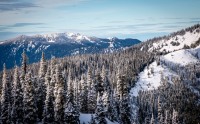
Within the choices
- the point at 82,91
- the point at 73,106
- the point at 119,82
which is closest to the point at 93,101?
the point at 82,91

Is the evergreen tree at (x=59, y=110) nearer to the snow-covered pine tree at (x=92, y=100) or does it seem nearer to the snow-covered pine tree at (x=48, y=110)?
the snow-covered pine tree at (x=48, y=110)

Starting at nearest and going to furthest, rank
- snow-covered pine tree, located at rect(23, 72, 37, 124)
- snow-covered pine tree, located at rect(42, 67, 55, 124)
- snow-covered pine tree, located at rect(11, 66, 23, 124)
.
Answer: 1. snow-covered pine tree, located at rect(23, 72, 37, 124)
2. snow-covered pine tree, located at rect(42, 67, 55, 124)
3. snow-covered pine tree, located at rect(11, 66, 23, 124)

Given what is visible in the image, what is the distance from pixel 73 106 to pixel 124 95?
618 inches

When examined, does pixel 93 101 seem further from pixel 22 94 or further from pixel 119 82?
pixel 22 94

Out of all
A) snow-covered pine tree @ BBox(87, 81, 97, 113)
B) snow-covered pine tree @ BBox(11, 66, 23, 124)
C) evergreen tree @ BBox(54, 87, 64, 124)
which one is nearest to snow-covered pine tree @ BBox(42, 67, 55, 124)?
evergreen tree @ BBox(54, 87, 64, 124)

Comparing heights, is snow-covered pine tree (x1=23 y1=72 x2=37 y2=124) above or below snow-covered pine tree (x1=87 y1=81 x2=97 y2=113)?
above

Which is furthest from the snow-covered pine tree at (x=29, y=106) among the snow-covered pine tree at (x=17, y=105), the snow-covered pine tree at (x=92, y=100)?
the snow-covered pine tree at (x=92, y=100)

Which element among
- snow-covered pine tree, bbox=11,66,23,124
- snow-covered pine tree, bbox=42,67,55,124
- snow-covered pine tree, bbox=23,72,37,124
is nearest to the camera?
snow-covered pine tree, bbox=23,72,37,124

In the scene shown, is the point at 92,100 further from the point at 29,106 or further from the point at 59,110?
the point at 29,106

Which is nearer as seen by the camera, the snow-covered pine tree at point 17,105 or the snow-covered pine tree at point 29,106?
the snow-covered pine tree at point 29,106

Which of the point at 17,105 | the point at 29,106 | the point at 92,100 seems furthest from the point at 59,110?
the point at 92,100

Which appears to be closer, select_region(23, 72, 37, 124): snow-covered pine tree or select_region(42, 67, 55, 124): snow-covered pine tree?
select_region(23, 72, 37, 124): snow-covered pine tree

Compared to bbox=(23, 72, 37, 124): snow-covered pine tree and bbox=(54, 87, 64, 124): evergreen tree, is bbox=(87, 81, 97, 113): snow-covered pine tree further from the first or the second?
bbox=(23, 72, 37, 124): snow-covered pine tree

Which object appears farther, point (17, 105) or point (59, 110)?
point (17, 105)
